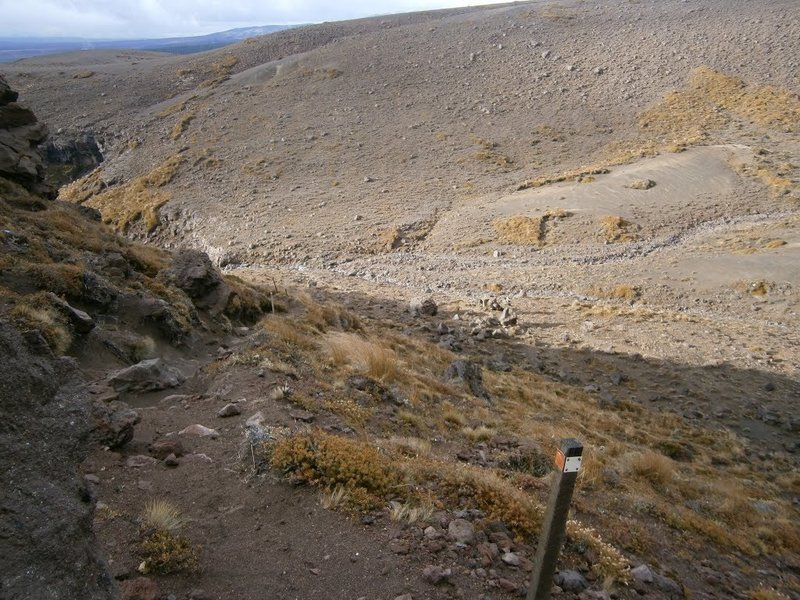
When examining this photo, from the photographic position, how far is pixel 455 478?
6.44 metres

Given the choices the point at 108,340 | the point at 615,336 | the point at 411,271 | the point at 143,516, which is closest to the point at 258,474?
the point at 143,516

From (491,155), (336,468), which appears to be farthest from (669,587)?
(491,155)

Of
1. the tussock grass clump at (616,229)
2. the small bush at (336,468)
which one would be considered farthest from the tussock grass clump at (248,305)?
the tussock grass clump at (616,229)

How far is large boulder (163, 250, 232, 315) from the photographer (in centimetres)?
1309

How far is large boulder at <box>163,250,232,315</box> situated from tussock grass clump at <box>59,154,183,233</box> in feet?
76.7

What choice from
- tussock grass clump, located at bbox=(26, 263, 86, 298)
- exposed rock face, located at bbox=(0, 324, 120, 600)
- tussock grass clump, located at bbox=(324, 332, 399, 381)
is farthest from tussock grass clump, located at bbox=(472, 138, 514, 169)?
exposed rock face, located at bbox=(0, 324, 120, 600)

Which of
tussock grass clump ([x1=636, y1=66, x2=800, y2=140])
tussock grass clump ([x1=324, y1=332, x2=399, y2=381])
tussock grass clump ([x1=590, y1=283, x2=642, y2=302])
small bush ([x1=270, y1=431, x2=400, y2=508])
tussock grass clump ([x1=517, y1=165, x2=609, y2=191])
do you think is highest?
tussock grass clump ([x1=636, y1=66, x2=800, y2=140])

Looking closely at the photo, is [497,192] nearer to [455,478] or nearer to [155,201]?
[155,201]

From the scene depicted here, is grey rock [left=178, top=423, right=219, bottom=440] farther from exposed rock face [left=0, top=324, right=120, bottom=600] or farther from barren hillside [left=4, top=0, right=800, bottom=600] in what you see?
exposed rock face [left=0, top=324, right=120, bottom=600]

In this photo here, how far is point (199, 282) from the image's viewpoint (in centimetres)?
1330

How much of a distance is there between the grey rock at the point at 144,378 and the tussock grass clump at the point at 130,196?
95.5 feet

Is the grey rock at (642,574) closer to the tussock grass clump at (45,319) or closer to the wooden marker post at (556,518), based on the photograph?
the wooden marker post at (556,518)

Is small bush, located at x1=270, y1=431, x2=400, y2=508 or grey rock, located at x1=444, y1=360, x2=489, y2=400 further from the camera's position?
grey rock, located at x1=444, y1=360, x2=489, y2=400

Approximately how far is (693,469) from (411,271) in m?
17.4
